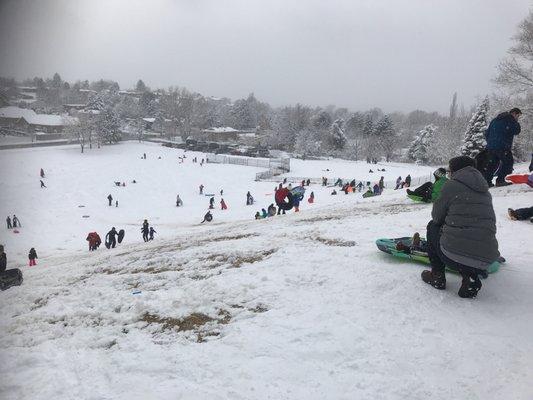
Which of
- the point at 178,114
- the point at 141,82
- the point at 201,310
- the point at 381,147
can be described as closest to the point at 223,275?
the point at 201,310

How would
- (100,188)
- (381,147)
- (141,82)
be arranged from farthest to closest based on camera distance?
(141,82) < (381,147) < (100,188)

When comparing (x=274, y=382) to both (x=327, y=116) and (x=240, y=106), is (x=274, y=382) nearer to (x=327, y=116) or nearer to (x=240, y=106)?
(x=327, y=116)

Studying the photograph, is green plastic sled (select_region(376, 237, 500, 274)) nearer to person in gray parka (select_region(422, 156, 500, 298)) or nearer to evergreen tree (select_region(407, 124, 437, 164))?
person in gray parka (select_region(422, 156, 500, 298))

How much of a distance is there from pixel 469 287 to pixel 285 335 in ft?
8.01

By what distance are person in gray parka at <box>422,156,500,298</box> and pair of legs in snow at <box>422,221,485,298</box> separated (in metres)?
0.01

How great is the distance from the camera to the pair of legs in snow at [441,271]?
473 centimetres

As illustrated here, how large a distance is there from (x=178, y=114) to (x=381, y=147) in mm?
52746

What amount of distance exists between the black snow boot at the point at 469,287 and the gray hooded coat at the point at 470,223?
37 cm

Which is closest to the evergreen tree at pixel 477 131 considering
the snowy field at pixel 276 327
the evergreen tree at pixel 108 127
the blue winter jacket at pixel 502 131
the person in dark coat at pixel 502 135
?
the person in dark coat at pixel 502 135

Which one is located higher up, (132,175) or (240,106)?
(240,106)

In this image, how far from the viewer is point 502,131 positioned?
1052 centimetres

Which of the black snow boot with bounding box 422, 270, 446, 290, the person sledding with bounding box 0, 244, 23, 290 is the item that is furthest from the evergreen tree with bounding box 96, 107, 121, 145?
the black snow boot with bounding box 422, 270, 446, 290

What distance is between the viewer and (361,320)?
464cm

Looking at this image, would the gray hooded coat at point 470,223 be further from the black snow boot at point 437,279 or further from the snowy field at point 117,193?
the snowy field at point 117,193
